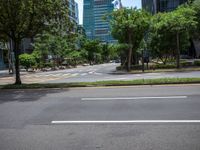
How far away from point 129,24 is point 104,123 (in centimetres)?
3228

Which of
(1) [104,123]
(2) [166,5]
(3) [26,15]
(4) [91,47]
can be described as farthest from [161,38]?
(2) [166,5]

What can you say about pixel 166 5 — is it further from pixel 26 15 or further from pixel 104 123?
pixel 104 123

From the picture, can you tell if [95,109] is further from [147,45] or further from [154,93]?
[147,45]

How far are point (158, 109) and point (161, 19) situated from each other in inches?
1322

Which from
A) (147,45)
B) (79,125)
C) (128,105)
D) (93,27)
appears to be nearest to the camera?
(79,125)

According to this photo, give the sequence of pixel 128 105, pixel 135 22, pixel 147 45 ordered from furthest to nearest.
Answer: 1. pixel 147 45
2. pixel 135 22
3. pixel 128 105

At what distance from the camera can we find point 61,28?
2214 centimetres

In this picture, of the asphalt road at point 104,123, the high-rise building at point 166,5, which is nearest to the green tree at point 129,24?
the asphalt road at point 104,123

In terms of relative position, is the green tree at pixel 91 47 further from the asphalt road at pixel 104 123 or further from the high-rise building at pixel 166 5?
the asphalt road at pixel 104 123

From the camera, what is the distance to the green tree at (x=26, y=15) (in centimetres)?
2042

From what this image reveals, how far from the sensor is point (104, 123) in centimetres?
920

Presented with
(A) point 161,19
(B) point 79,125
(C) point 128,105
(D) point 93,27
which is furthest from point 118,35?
(D) point 93,27

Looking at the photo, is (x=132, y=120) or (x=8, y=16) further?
(x=8, y=16)

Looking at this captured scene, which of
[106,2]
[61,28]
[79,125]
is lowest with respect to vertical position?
[79,125]
